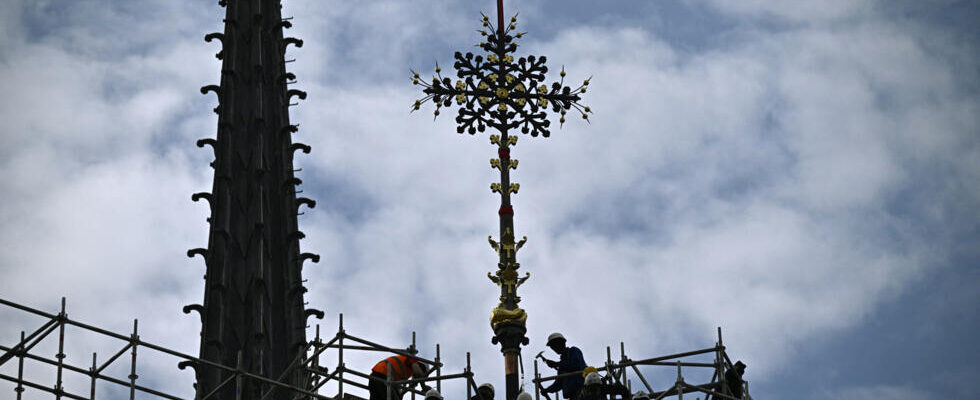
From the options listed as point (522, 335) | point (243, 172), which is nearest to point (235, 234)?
point (243, 172)

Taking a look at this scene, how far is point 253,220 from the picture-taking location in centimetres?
6309

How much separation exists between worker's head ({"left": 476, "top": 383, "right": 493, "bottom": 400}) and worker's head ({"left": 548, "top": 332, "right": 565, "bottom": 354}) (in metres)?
1.82

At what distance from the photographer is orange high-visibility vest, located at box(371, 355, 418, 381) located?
58.8m

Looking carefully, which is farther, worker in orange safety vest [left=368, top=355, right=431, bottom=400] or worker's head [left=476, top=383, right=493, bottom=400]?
worker in orange safety vest [left=368, top=355, right=431, bottom=400]

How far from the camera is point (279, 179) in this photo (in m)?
65.5

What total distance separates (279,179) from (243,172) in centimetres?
147

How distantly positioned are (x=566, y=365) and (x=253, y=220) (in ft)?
29.4

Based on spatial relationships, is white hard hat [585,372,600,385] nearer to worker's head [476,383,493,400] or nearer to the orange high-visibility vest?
worker's head [476,383,493,400]

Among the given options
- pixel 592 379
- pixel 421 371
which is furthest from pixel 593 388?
pixel 421 371

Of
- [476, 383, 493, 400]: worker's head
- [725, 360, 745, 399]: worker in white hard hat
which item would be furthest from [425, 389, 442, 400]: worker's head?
[725, 360, 745, 399]: worker in white hard hat

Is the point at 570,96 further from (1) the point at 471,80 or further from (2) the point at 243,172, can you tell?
(2) the point at 243,172

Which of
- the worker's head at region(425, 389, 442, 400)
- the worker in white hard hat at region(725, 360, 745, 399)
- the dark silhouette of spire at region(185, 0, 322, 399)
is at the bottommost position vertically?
the worker's head at region(425, 389, 442, 400)

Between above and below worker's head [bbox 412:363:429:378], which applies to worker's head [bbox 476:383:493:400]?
below

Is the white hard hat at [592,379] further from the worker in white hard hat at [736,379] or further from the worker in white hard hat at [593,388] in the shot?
the worker in white hard hat at [736,379]
